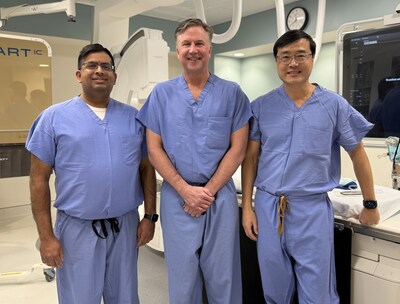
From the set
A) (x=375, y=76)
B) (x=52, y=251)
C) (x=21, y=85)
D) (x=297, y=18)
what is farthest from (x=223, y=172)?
(x=297, y=18)

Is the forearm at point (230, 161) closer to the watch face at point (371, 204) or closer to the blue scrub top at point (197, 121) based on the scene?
the blue scrub top at point (197, 121)

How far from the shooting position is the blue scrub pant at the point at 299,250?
134cm

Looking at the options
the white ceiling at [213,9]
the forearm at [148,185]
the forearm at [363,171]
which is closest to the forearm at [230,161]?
the forearm at [148,185]

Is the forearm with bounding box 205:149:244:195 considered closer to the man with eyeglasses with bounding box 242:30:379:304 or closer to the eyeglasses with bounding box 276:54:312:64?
the man with eyeglasses with bounding box 242:30:379:304

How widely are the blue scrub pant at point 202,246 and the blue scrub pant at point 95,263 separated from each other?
158mm

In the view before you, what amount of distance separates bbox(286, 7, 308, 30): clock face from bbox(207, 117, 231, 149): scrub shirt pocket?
11.6 ft

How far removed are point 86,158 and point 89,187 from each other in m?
0.11

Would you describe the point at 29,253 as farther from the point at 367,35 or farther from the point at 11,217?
the point at 367,35

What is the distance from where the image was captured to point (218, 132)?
144cm

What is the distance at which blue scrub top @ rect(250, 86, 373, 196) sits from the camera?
136 centimetres

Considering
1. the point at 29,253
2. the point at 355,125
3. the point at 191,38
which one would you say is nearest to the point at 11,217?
the point at 29,253

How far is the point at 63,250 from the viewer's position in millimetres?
1425

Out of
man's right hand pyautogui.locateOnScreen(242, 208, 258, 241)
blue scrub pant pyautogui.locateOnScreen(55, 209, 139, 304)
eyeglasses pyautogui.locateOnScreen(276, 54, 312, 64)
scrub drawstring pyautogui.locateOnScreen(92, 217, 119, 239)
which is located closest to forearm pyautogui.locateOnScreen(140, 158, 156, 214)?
blue scrub pant pyautogui.locateOnScreen(55, 209, 139, 304)

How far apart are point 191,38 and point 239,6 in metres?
1.10
